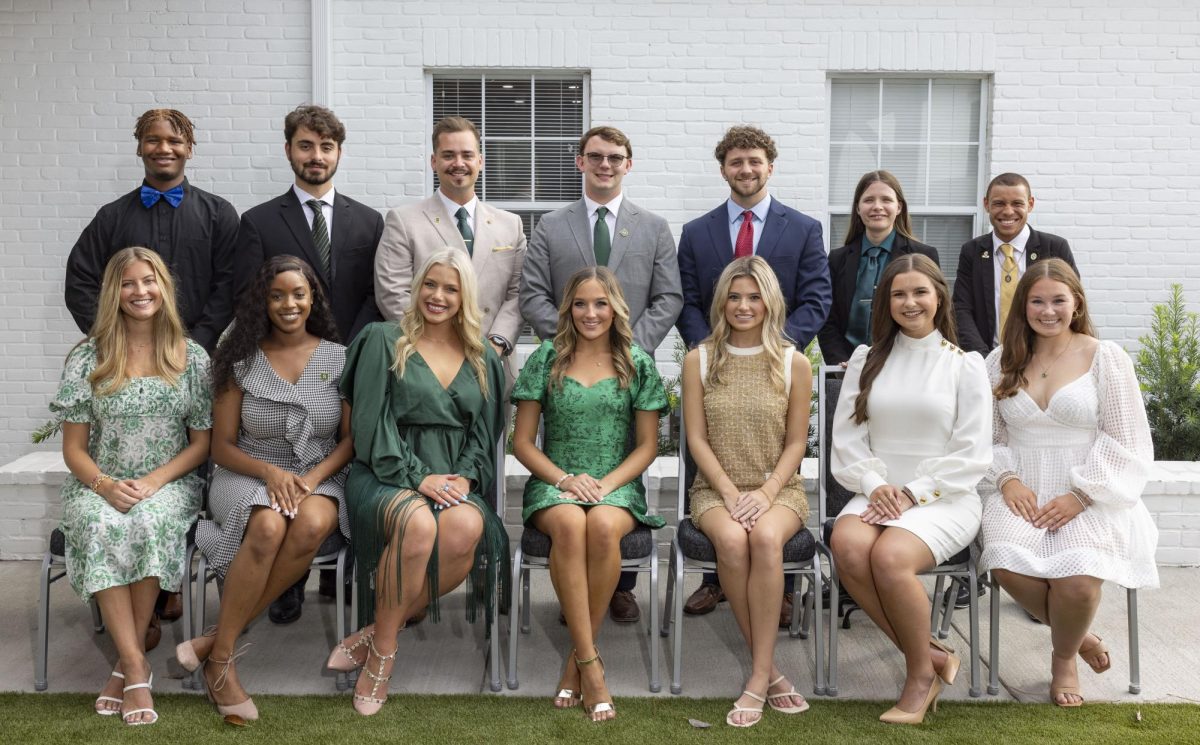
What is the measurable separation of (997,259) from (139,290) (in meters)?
3.27

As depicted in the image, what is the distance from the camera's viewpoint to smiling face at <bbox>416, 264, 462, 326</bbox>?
3572mm

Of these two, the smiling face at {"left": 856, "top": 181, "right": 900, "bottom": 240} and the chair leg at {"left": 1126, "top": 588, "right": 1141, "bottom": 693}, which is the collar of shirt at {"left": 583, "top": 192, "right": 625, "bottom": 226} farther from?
the chair leg at {"left": 1126, "top": 588, "right": 1141, "bottom": 693}

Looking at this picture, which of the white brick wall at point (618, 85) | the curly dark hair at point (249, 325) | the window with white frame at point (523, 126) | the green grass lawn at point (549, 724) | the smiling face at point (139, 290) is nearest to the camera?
the green grass lawn at point (549, 724)

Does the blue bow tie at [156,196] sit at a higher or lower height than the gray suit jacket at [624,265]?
higher

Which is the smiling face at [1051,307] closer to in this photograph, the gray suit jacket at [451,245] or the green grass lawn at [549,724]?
the green grass lawn at [549,724]

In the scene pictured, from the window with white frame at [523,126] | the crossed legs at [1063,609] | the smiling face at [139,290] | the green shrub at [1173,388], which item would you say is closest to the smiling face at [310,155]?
the smiling face at [139,290]

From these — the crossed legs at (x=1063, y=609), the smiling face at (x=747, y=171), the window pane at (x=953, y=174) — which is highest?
the window pane at (x=953, y=174)

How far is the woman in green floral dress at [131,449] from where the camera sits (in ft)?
10.7

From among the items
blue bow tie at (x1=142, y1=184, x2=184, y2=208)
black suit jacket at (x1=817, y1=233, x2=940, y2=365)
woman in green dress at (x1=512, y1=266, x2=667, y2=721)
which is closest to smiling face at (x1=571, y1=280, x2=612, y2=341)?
woman in green dress at (x1=512, y1=266, x2=667, y2=721)

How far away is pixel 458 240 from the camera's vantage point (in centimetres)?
412

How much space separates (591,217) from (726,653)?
5.67 ft

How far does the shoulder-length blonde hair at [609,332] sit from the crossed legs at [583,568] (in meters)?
0.51

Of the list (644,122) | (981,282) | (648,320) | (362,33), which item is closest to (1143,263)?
(981,282)

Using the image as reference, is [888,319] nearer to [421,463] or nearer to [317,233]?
[421,463]
